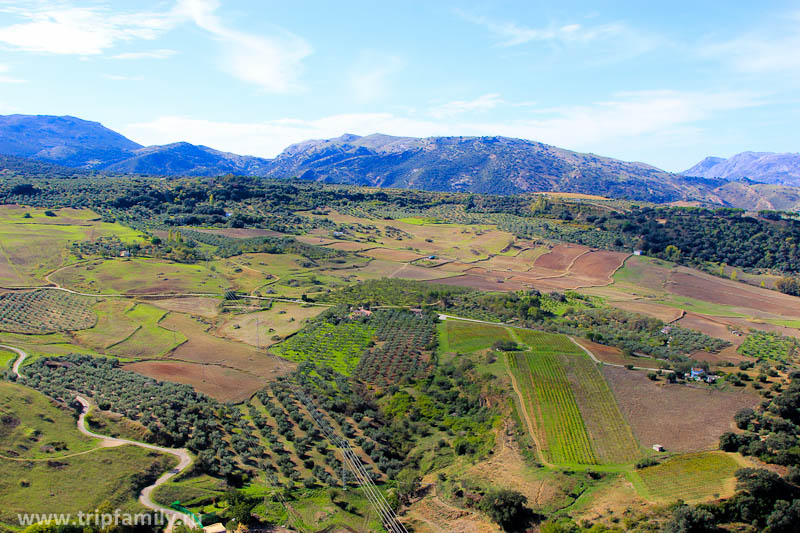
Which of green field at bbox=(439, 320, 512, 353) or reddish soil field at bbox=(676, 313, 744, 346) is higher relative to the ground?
reddish soil field at bbox=(676, 313, 744, 346)

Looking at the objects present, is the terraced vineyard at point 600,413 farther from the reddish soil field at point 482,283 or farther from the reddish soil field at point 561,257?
the reddish soil field at point 561,257

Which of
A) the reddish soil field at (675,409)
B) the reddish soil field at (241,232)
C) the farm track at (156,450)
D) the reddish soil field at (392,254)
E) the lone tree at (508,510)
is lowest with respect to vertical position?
the lone tree at (508,510)

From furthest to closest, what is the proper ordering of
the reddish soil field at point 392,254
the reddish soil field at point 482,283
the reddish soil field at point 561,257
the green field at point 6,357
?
the reddish soil field at point 392,254
the reddish soil field at point 561,257
the reddish soil field at point 482,283
the green field at point 6,357

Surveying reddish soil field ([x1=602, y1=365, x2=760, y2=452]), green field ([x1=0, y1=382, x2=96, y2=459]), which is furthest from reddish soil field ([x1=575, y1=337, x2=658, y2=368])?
green field ([x1=0, y1=382, x2=96, y2=459])

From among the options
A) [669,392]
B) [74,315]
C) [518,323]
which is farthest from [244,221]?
[669,392]

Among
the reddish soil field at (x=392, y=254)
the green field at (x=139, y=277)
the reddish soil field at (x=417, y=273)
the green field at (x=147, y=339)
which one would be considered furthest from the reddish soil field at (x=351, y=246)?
the green field at (x=147, y=339)

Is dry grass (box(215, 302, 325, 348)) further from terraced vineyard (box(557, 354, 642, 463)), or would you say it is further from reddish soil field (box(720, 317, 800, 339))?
reddish soil field (box(720, 317, 800, 339))

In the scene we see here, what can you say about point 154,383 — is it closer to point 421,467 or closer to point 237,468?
point 237,468
